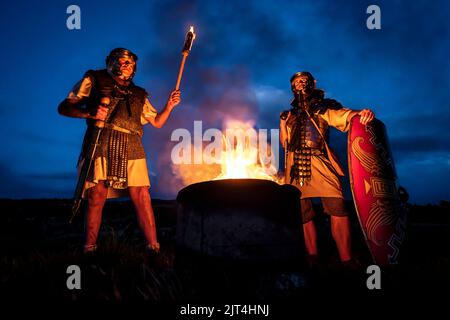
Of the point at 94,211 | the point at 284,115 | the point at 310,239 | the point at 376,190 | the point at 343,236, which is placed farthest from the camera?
Result: the point at 284,115

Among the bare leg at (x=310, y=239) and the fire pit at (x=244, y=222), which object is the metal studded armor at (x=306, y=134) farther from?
the fire pit at (x=244, y=222)

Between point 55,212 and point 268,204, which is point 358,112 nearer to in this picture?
point 268,204

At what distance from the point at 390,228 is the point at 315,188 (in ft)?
3.02

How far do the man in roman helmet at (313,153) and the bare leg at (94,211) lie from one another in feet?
7.44

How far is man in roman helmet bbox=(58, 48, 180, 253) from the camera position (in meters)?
3.94

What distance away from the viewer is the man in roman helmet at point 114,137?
155 inches

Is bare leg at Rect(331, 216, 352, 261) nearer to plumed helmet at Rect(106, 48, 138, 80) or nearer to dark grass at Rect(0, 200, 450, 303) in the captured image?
dark grass at Rect(0, 200, 450, 303)

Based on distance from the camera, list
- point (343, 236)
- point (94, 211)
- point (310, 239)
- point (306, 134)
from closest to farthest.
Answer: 1. point (94, 211)
2. point (343, 236)
3. point (310, 239)
4. point (306, 134)

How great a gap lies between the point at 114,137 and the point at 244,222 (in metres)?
1.98

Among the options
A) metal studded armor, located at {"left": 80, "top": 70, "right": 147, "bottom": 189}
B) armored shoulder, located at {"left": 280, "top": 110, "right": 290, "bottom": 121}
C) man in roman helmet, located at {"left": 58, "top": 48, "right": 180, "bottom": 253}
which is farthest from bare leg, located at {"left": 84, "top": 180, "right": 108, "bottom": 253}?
armored shoulder, located at {"left": 280, "top": 110, "right": 290, "bottom": 121}

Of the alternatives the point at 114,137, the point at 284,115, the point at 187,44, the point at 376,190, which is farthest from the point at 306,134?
the point at 114,137

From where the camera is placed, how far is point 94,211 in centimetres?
390

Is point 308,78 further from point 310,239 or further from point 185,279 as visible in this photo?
point 185,279

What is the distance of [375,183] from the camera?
408 cm
